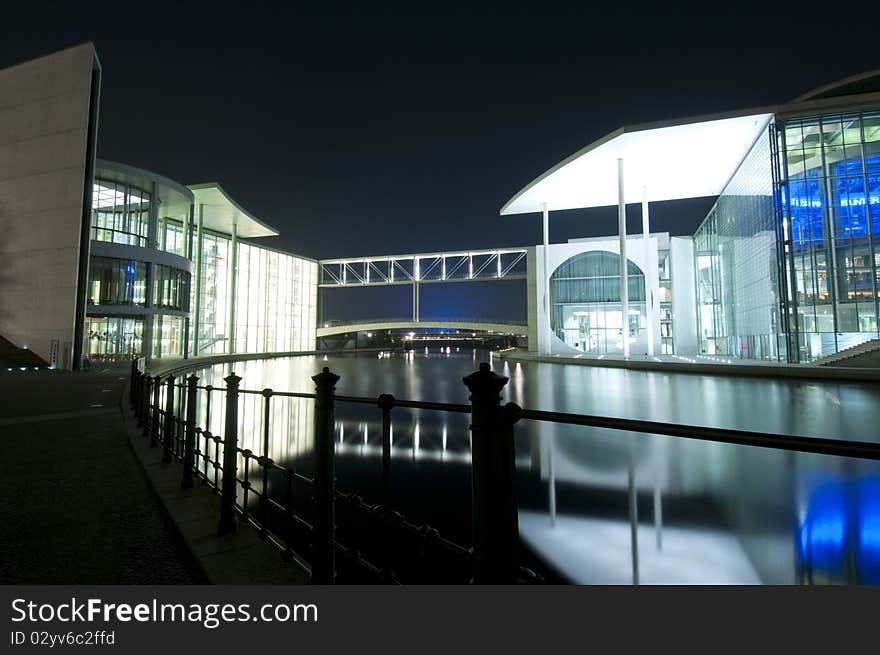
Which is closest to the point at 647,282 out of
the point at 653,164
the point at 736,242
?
the point at 736,242

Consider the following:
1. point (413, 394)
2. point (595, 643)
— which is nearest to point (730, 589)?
point (595, 643)

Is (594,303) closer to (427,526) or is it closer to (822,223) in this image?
(822,223)

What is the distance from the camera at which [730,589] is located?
5.63 feet

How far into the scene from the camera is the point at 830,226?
2333 centimetres

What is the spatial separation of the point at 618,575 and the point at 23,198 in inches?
1211

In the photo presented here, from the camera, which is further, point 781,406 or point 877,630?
point 781,406

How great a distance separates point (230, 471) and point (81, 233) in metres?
25.1

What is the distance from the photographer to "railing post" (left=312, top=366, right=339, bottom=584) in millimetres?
2650

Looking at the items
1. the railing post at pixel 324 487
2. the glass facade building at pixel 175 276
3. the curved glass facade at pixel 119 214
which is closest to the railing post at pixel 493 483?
the railing post at pixel 324 487

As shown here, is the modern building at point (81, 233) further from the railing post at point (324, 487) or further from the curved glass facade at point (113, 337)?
the railing post at point (324, 487)

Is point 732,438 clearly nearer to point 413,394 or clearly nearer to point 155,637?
point 155,637

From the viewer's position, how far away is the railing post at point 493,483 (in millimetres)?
1825

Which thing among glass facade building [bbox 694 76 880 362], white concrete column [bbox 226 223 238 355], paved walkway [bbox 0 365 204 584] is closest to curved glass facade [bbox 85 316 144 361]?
white concrete column [bbox 226 223 238 355]

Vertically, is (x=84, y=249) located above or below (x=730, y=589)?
above
